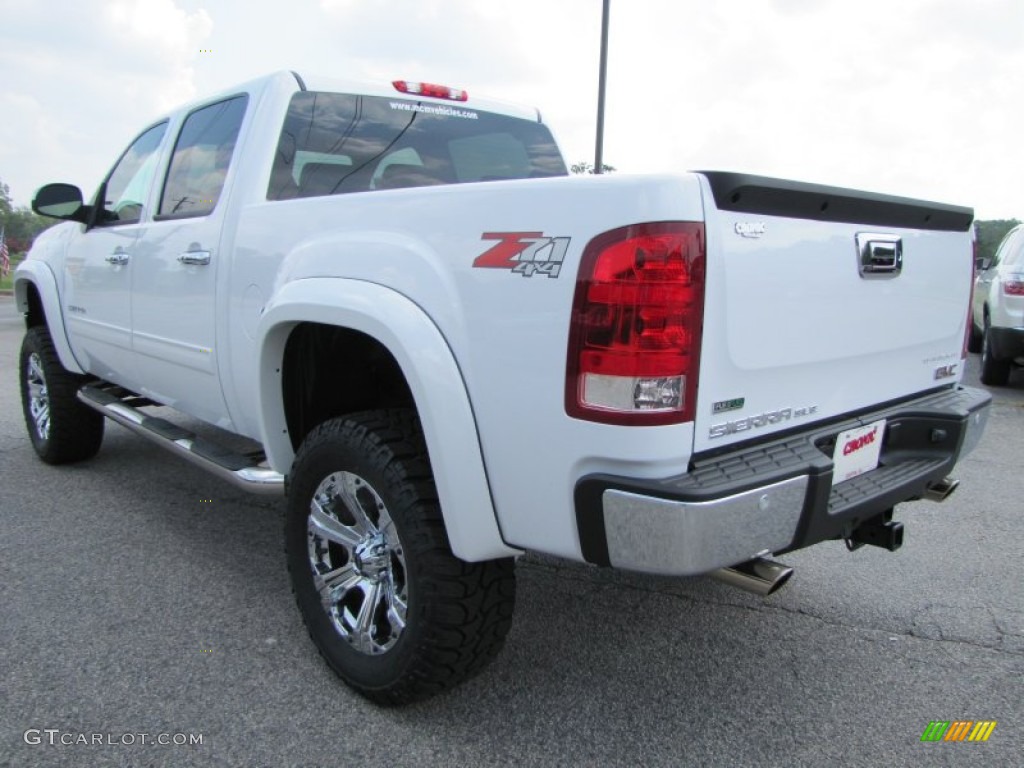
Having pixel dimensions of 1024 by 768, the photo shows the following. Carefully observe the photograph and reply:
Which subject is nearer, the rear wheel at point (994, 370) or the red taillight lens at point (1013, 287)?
the red taillight lens at point (1013, 287)

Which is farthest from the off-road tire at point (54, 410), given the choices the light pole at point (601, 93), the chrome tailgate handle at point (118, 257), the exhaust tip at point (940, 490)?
the light pole at point (601, 93)

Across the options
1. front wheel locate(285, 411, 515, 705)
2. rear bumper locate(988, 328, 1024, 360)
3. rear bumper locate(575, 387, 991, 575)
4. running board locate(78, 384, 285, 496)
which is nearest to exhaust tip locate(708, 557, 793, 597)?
rear bumper locate(575, 387, 991, 575)

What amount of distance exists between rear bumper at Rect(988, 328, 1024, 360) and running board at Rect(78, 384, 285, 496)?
23.0ft

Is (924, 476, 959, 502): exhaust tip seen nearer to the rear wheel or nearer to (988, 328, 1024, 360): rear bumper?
(988, 328, 1024, 360): rear bumper

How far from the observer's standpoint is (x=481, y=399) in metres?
2.01

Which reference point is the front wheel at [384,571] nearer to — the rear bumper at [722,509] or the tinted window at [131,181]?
the rear bumper at [722,509]

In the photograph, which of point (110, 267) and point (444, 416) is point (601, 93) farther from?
point (444, 416)

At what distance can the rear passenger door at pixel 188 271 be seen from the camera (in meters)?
3.15

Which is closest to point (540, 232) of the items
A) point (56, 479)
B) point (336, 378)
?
point (336, 378)

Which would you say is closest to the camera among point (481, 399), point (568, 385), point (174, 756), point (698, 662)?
point (568, 385)

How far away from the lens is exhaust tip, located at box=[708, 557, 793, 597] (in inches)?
86.7

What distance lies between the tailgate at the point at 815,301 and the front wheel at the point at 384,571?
2.56 feet

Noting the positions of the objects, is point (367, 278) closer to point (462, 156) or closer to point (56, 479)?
point (462, 156)

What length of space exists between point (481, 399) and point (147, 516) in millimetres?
2801
